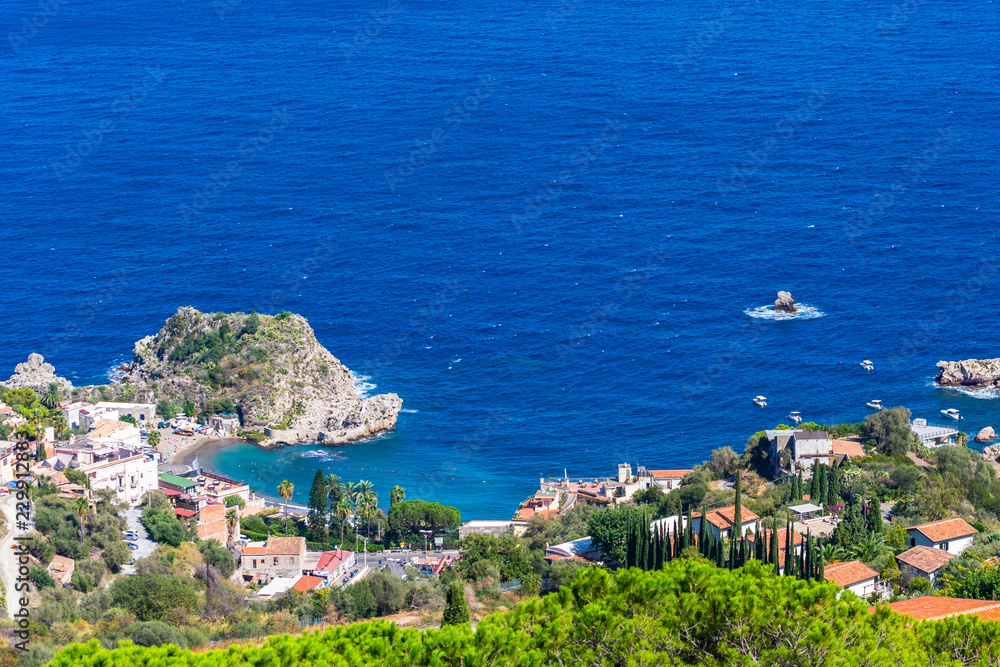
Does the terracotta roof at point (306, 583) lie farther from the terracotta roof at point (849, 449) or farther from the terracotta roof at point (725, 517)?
the terracotta roof at point (849, 449)

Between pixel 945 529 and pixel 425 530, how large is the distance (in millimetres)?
42744

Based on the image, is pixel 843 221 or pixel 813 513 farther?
pixel 843 221

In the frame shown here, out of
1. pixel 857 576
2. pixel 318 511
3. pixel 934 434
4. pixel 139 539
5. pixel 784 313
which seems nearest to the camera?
pixel 857 576

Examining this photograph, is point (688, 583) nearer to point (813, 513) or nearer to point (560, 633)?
point (560, 633)

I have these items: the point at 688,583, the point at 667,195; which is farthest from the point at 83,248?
the point at 688,583

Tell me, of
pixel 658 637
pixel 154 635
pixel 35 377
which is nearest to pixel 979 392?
pixel 154 635

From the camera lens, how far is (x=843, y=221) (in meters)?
168

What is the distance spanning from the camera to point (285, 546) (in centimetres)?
9638

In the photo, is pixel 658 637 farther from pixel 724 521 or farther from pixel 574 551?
pixel 574 551

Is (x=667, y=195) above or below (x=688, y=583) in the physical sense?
above

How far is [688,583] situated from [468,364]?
93865mm

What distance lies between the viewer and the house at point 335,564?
9371 cm

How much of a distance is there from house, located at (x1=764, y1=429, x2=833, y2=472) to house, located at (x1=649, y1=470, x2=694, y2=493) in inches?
345

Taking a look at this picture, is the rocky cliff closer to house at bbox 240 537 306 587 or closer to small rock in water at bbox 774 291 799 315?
small rock in water at bbox 774 291 799 315
